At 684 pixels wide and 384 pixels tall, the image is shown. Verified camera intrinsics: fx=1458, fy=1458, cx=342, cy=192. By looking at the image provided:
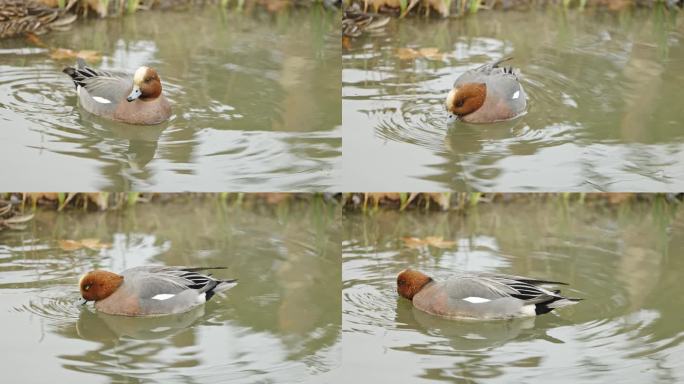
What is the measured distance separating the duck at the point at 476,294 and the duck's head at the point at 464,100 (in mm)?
741

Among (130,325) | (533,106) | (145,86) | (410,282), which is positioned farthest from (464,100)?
(130,325)

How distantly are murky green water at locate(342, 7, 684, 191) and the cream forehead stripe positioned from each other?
3.01ft

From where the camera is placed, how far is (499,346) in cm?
583

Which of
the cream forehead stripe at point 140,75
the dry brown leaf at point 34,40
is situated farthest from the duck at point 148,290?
the dry brown leaf at point 34,40

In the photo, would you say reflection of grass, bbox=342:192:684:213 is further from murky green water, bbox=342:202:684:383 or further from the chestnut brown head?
the chestnut brown head

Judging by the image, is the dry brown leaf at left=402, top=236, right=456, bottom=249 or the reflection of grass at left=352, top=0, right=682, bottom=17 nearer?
the dry brown leaf at left=402, top=236, right=456, bottom=249

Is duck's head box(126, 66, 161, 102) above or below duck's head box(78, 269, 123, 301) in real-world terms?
above

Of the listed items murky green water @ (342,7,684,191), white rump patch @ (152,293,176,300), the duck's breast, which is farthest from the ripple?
murky green water @ (342,7,684,191)

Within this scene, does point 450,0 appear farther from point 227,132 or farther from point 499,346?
point 499,346

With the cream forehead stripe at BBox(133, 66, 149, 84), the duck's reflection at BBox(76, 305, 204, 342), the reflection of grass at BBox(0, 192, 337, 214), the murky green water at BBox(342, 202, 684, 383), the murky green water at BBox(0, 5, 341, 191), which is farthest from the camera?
the cream forehead stripe at BBox(133, 66, 149, 84)

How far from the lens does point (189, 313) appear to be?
20.1 ft

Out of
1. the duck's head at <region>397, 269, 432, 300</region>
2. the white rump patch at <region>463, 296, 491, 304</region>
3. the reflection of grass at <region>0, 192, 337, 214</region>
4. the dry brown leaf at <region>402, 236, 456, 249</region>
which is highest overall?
the reflection of grass at <region>0, 192, 337, 214</region>

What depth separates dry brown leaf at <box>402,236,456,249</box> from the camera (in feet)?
20.6

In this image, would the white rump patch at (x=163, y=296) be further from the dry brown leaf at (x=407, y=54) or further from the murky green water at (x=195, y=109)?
the dry brown leaf at (x=407, y=54)
